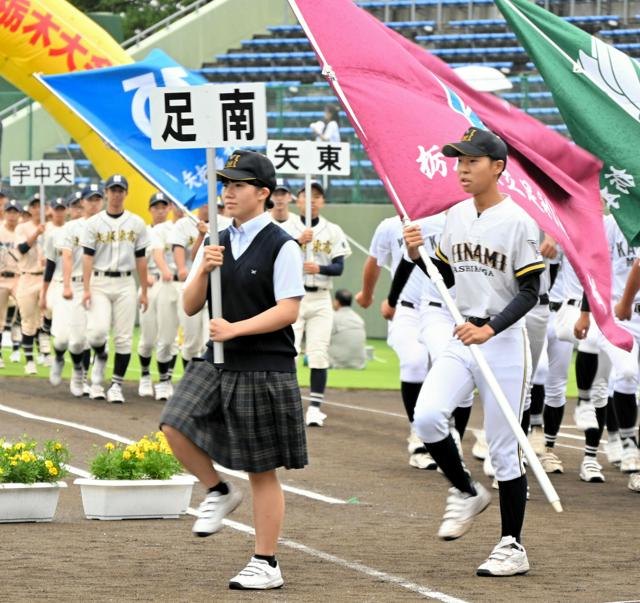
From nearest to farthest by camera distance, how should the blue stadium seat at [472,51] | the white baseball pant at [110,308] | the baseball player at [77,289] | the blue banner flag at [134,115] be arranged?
the blue banner flag at [134,115] → the white baseball pant at [110,308] → the baseball player at [77,289] → the blue stadium seat at [472,51]

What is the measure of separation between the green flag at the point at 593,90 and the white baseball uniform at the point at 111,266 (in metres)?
7.88

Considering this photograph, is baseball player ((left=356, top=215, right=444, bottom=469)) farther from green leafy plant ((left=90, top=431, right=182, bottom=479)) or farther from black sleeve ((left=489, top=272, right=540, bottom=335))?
black sleeve ((left=489, top=272, right=540, bottom=335))

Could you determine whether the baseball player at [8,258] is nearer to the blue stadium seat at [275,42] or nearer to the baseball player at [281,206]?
the baseball player at [281,206]

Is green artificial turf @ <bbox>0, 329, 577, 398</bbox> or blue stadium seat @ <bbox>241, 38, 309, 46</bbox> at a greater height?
blue stadium seat @ <bbox>241, 38, 309, 46</bbox>

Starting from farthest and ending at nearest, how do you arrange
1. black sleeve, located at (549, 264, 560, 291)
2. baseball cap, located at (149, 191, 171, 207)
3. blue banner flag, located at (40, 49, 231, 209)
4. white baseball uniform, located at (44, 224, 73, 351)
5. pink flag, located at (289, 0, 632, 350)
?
baseball cap, located at (149, 191, 171, 207) → white baseball uniform, located at (44, 224, 73, 351) → blue banner flag, located at (40, 49, 231, 209) → black sleeve, located at (549, 264, 560, 291) → pink flag, located at (289, 0, 632, 350)

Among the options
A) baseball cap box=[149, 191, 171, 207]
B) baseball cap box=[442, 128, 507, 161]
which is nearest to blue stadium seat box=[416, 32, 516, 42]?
baseball cap box=[149, 191, 171, 207]

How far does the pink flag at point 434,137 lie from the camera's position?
8.82 m

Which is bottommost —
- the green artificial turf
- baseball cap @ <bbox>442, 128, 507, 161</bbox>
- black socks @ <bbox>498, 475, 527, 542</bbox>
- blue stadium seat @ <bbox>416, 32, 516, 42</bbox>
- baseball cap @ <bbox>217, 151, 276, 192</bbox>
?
the green artificial turf

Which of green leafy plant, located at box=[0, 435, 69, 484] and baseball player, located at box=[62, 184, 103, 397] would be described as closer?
green leafy plant, located at box=[0, 435, 69, 484]

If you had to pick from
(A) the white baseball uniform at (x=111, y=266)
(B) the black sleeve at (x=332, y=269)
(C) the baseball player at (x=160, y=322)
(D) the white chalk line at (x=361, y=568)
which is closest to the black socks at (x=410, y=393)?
(D) the white chalk line at (x=361, y=568)

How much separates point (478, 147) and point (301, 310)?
828 centimetres

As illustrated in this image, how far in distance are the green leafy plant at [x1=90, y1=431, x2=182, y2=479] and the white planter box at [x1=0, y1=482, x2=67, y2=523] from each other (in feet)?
0.93

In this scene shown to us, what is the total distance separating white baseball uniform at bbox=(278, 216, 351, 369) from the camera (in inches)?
637

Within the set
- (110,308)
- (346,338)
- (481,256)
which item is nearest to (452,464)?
(481,256)
